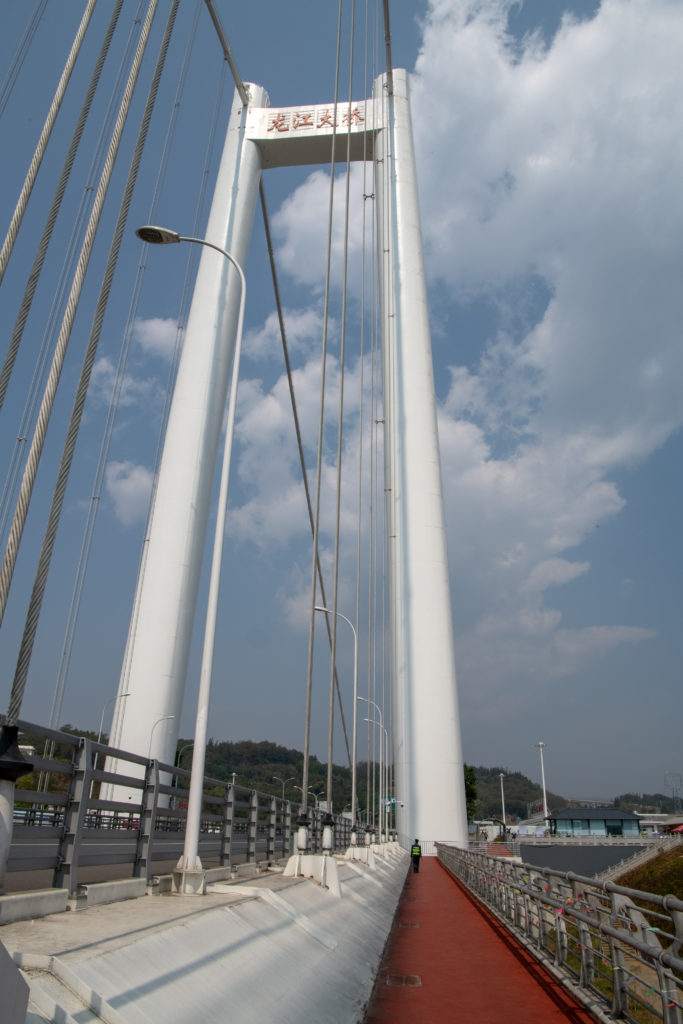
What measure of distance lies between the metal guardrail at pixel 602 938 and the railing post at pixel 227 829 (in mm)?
2752

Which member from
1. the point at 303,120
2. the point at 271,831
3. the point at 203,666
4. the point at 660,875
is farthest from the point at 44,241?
the point at 660,875

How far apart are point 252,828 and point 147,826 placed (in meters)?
3.04

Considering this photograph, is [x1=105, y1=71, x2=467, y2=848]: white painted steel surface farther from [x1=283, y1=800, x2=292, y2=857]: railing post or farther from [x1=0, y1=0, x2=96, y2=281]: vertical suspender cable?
[x1=0, y1=0, x2=96, y2=281]: vertical suspender cable

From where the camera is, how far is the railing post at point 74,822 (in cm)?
371

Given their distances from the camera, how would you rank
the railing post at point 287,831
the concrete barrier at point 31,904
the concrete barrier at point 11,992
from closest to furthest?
1. the concrete barrier at point 11,992
2. the concrete barrier at point 31,904
3. the railing post at point 287,831

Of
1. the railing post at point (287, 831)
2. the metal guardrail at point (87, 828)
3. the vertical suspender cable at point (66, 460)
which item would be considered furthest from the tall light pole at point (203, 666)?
the railing post at point (287, 831)

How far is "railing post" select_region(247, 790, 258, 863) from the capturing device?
7.45 meters

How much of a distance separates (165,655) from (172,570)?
91.0 inches

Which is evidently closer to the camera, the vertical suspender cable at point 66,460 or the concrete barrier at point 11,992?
the concrete barrier at point 11,992

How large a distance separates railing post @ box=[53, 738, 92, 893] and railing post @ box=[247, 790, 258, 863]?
3.89 m

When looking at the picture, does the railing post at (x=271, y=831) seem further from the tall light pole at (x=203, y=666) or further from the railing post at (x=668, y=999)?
the railing post at (x=668, y=999)

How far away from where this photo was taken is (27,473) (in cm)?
345

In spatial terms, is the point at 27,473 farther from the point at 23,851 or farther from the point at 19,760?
the point at 23,851

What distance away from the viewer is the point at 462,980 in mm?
5523
